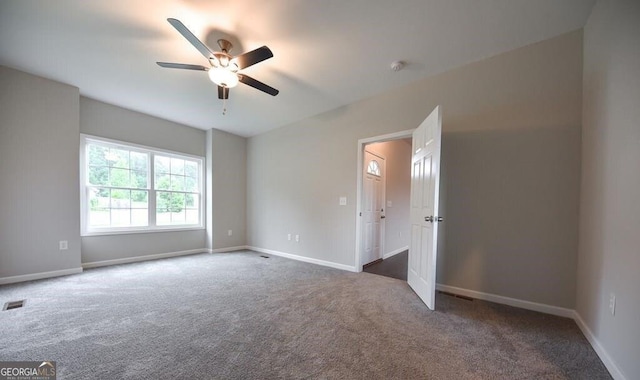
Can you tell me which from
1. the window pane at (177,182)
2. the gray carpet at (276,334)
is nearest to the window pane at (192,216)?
the window pane at (177,182)

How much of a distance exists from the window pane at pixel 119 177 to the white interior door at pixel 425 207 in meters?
4.83

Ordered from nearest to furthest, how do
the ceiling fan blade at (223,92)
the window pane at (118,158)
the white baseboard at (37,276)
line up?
the ceiling fan blade at (223,92), the white baseboard at (37,276), the window pane at (118,158)

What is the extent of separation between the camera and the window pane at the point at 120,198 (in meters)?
3.99

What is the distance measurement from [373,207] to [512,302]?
238 centimetres

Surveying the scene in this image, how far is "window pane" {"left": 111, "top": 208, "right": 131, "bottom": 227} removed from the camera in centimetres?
399

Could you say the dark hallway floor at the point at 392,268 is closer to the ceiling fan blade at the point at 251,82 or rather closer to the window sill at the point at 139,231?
the ceiling fan blade at the point at 251,82

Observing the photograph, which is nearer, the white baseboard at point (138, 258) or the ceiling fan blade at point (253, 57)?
the ceiling fan blade at point (253, 57)

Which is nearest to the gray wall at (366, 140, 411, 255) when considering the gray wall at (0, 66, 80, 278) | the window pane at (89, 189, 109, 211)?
the window pane at (89, 189, 109, 211)

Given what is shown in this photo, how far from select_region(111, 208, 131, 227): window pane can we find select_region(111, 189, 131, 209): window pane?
73 mm

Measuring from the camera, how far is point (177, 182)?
479 cm

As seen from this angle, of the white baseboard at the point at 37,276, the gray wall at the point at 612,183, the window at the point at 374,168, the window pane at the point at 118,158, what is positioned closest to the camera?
the gray wall at the point at 612,183

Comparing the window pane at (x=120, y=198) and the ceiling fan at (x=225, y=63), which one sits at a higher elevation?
the ceiling fan at (x=225, y=63)

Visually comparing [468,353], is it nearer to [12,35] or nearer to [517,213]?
[517,213]

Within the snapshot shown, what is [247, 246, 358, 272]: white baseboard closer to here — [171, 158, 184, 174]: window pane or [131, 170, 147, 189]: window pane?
[171, 158, 184, 174]: window pane
